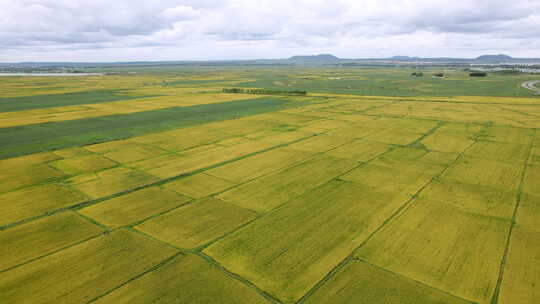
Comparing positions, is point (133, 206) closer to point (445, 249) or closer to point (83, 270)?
point (83, 270)

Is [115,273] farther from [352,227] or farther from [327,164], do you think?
[327,164]

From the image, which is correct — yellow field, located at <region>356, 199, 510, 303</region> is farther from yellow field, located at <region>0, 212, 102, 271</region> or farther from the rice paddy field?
yellow field, located at <region>0, 212, 102, 271</region>

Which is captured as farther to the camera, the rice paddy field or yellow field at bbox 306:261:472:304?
the rice paddy field

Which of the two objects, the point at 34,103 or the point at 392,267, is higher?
the point at 34,103

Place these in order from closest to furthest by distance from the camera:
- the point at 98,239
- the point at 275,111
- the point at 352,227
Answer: the point at 98,239
the point at 352,227
the point at 275,111

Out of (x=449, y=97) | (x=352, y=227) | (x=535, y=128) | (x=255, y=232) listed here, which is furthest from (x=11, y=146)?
(x=449, y=97)

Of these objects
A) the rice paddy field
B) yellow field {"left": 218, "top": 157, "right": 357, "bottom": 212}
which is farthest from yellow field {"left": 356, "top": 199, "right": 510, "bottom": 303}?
yellow field {"left": 218, "top": 157, "right": 357, "bottom": 212}

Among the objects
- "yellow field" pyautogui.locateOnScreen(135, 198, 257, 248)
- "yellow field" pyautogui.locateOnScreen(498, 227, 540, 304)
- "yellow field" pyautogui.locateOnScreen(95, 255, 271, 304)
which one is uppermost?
"yellow field" pyautogui.locateOnScreen(135, 198, 257, 248)

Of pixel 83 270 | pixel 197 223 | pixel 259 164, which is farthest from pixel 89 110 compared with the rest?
pixel 83 270

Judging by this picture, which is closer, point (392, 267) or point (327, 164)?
point (392, 267)
